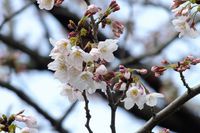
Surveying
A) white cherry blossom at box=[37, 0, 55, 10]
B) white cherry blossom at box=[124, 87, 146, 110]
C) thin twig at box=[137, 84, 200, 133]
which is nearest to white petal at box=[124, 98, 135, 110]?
white cherry blossom at box=[124, 87, 146, 110]

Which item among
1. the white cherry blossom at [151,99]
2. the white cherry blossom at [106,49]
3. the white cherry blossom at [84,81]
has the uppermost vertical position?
the white cherry blossom at [106,49]

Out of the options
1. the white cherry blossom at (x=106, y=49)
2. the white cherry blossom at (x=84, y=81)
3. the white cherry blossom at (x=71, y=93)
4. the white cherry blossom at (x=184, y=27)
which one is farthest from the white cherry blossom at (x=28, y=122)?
the white cherry blossom at (x=184, y=27)

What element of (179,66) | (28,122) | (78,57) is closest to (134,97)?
(179,66)

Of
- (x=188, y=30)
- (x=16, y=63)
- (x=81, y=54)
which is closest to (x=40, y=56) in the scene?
(x=16, y=63)

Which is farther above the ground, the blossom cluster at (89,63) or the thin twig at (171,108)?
the blossom cluster at (89,63)

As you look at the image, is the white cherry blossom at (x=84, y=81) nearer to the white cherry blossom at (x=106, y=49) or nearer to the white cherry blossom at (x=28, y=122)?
the white cherry blossom at (x=106, y=49)

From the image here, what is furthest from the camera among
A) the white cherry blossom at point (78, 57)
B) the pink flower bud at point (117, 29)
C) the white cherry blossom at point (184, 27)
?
the white cherry blossom at point (184, 27)

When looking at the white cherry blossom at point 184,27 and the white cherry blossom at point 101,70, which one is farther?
the white cherry blossom at point 184,27

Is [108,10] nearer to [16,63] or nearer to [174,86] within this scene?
[174,86]

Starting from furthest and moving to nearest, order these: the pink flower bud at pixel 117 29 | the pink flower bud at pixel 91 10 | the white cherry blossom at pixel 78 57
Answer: the pink flower bud at pixel 117 29 → the pink flower bud at pixel 91 10 → the white cherry blossom at pixel 78 57
